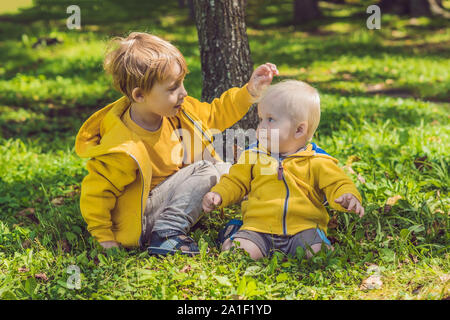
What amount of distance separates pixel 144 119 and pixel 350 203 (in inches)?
52.3

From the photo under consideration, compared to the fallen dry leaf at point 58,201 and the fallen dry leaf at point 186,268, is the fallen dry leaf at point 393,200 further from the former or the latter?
the fallen dry leaf at point 58,201

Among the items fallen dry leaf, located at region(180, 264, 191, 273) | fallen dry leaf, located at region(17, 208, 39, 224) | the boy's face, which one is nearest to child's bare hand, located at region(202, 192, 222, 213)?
fallen dry leaf, located at region(180, 264, 191, 273)

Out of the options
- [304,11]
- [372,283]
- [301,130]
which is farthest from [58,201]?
[304,11]

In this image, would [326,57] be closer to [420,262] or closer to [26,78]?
[26,78]

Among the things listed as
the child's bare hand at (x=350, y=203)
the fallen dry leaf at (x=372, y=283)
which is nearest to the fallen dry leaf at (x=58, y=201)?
the child's bare hand at (x=350, y=203)

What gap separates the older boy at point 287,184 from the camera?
2617 mm

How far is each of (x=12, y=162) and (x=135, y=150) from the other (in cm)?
213

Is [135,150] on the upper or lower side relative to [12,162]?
upper

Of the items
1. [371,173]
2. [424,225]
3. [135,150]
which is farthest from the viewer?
[371,173]

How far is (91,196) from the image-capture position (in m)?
2.72

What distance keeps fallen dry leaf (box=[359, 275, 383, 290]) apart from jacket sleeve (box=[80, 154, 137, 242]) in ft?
4.59

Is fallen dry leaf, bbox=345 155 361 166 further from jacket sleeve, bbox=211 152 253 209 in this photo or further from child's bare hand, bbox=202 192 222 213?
child's bare hand, bbox=202 192 222 213

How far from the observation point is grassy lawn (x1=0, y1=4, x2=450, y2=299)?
2398mm
